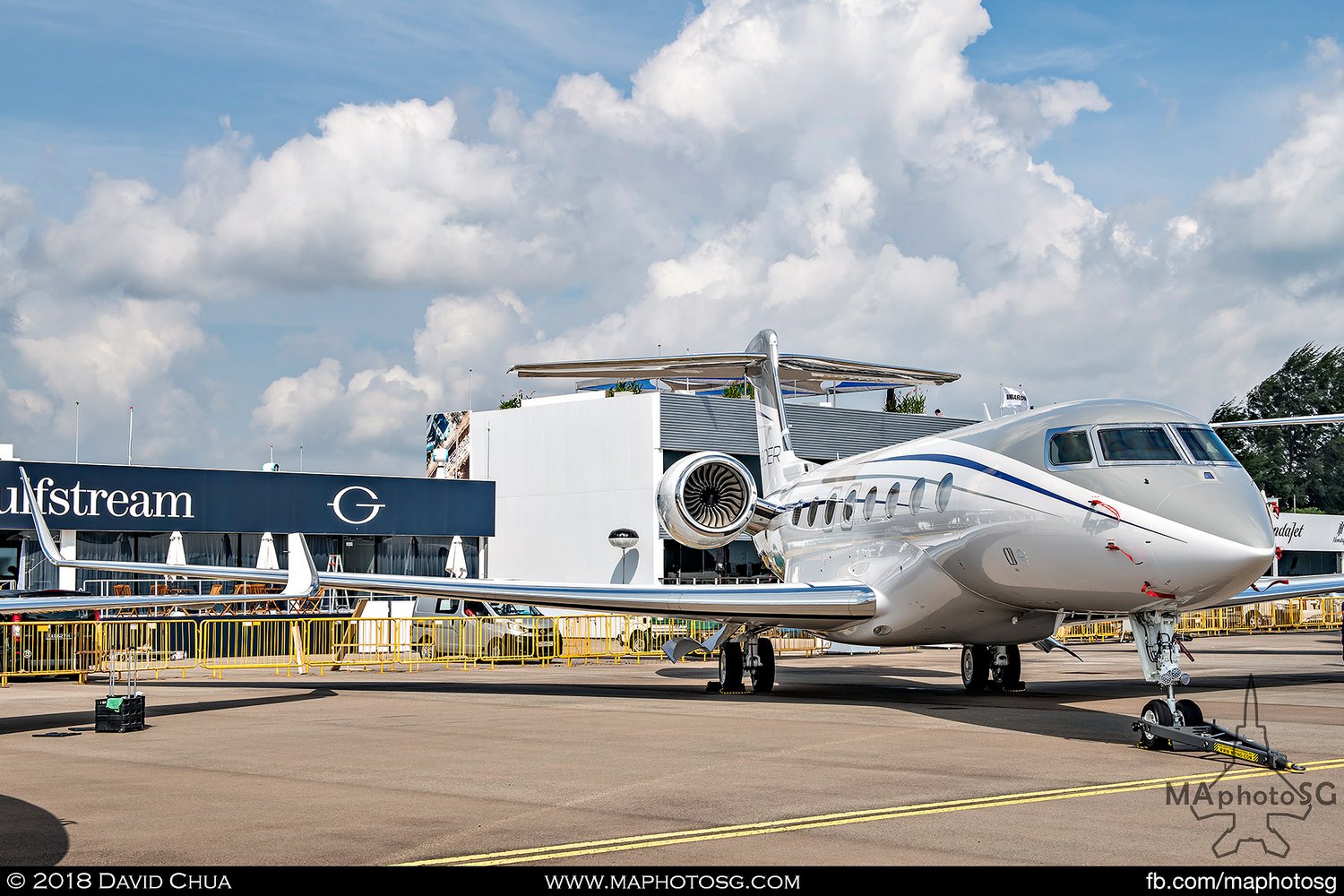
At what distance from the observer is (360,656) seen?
1292 inches

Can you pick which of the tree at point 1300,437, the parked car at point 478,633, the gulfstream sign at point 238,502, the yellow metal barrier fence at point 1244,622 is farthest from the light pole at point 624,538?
the tree at point 1300,437

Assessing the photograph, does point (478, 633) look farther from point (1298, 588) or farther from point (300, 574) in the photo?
point (1298, 588)

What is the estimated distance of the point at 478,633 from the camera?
32062 mm

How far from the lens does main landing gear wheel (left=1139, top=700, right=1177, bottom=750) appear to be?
12727mm

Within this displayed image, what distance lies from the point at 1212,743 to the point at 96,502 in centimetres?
3380

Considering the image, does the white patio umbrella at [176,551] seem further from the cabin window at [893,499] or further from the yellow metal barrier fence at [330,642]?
the cabin window at [893,499]

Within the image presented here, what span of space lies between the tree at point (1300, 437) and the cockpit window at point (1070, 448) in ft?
334

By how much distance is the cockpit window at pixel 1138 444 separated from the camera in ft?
47.6

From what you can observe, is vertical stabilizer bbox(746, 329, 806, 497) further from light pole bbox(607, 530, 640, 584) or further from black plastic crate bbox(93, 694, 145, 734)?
light pole bbox(607, 530, 640, 584)

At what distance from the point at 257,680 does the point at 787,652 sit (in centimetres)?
1679

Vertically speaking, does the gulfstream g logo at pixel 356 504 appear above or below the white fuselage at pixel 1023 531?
above

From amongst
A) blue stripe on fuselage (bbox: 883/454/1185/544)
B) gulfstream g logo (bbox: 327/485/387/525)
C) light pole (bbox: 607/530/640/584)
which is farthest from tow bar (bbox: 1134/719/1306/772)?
gulfstream g logo (bbox: 327/485/387/525)

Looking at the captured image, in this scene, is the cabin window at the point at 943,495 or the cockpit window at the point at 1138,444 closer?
→ the cockpit window at the point at 1138,444
